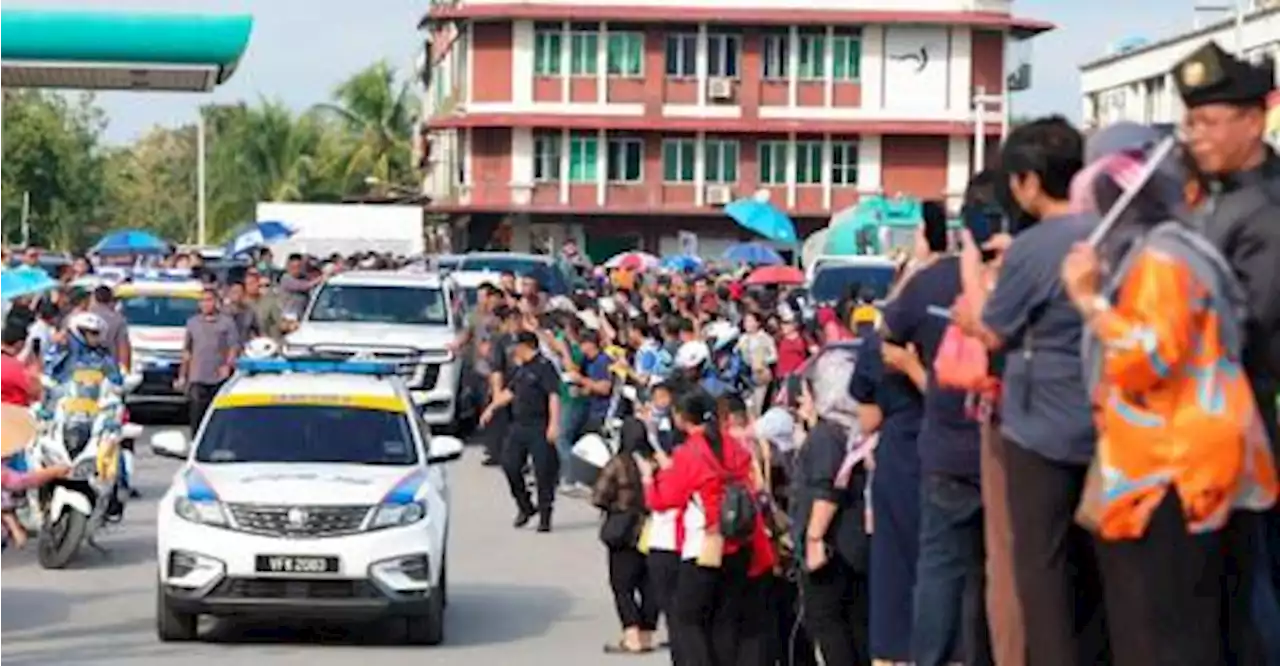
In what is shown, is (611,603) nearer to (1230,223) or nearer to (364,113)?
(1230,223)

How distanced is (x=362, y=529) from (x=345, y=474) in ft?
1.74

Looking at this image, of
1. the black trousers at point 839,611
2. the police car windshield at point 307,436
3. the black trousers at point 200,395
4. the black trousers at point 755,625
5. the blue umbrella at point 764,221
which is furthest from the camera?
the blue umbrella at point 764,221

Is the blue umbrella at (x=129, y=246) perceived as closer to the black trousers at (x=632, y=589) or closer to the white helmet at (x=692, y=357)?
the white helmet at (x=692, y=357)

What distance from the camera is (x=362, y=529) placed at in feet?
61.4

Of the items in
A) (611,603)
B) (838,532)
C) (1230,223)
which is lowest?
(611,603)

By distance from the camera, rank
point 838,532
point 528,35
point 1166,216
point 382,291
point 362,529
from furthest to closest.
A: point 528,35 → point 382,291 → point 362,529 → point 838,532 → point 1166,216

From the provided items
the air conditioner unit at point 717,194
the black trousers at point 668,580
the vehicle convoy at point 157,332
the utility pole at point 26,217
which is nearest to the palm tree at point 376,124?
the utility pole at point 26,217

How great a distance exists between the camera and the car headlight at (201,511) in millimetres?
18609

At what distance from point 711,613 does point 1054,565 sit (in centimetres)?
689

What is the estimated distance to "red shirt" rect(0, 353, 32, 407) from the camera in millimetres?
18969

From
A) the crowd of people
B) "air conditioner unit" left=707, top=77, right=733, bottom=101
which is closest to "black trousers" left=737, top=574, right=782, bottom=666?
the crowd of people

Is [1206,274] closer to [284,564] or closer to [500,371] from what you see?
[284,564]

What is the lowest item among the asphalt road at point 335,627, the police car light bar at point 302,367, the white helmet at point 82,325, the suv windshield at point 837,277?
the asphalt road at point 335,627

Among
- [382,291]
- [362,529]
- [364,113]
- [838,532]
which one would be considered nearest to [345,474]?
[362,529]
